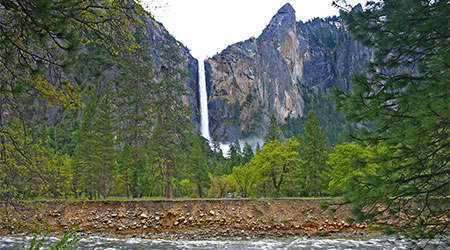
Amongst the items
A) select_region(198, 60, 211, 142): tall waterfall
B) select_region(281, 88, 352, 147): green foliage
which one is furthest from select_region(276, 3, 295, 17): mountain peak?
→ select_region(198, 60, 211, 142): tall waterfall

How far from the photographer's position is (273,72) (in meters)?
A: 115

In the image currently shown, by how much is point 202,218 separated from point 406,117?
13.1 meters

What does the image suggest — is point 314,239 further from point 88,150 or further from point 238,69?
point 238,69

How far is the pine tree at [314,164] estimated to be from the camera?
2662cm

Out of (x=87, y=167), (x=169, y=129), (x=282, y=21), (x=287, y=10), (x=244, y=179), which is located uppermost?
(x=287, y=10)

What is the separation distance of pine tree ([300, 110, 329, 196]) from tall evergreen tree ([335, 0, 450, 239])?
21863 mm

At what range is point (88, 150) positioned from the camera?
84.7 feet

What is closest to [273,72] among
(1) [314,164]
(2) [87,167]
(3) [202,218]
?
(1) [314,164]

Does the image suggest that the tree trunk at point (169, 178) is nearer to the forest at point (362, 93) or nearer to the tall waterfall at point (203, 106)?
the forest at point (362, 93)

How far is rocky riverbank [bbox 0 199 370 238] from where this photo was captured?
14.5 metres

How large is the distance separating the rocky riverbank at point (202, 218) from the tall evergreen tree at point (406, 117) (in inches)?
401

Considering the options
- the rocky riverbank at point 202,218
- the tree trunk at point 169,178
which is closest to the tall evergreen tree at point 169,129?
the tree trunk at point 169,178

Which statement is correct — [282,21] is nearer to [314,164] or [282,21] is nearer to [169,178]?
[314,164]

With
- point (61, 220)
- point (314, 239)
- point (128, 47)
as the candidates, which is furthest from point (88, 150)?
point (128, 47)
